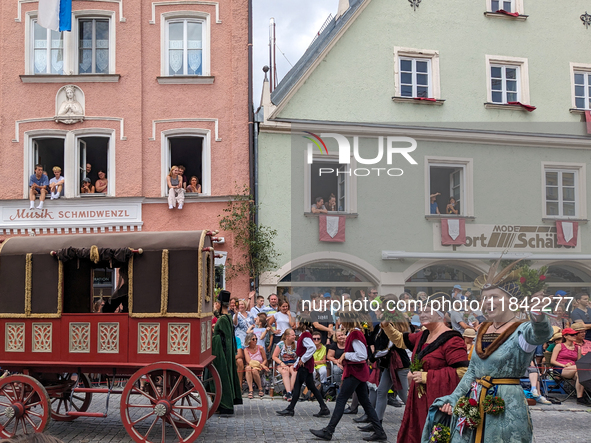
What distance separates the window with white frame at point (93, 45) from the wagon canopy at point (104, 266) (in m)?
8.76

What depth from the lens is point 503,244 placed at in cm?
713

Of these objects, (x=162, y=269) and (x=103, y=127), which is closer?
(x=162, y=269)

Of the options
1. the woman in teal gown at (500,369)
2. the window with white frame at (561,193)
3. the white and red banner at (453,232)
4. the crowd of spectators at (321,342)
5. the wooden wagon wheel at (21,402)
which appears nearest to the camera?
the woman in teal gown at (500,369)

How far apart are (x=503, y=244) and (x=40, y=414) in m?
6.09

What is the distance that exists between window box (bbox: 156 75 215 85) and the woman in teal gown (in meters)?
12.0

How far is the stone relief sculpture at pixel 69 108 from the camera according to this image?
15484mm

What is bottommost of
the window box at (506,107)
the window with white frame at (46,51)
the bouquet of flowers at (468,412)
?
the bouquet of flowers at (468,412)

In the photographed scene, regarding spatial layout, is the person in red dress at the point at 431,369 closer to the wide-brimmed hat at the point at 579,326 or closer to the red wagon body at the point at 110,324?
the red wagon body at the point at 110,324

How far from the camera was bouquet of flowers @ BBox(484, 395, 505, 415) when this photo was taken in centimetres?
460

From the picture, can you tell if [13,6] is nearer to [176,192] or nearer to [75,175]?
[75,175]

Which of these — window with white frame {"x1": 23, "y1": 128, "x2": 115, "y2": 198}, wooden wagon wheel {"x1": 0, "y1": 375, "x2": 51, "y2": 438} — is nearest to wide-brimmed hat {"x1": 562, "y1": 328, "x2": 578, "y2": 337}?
wooden wagon wheel {"x1": 0, "y1": 375, "x2": 51, "y2": 438}

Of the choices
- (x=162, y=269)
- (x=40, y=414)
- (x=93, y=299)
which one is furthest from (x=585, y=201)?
(x=40, y=414)

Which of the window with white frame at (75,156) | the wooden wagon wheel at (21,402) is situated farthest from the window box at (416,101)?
the wooden wagon wheel at (21,402)

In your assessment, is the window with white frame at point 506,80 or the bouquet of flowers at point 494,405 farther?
the window with white frame at point 506,80
